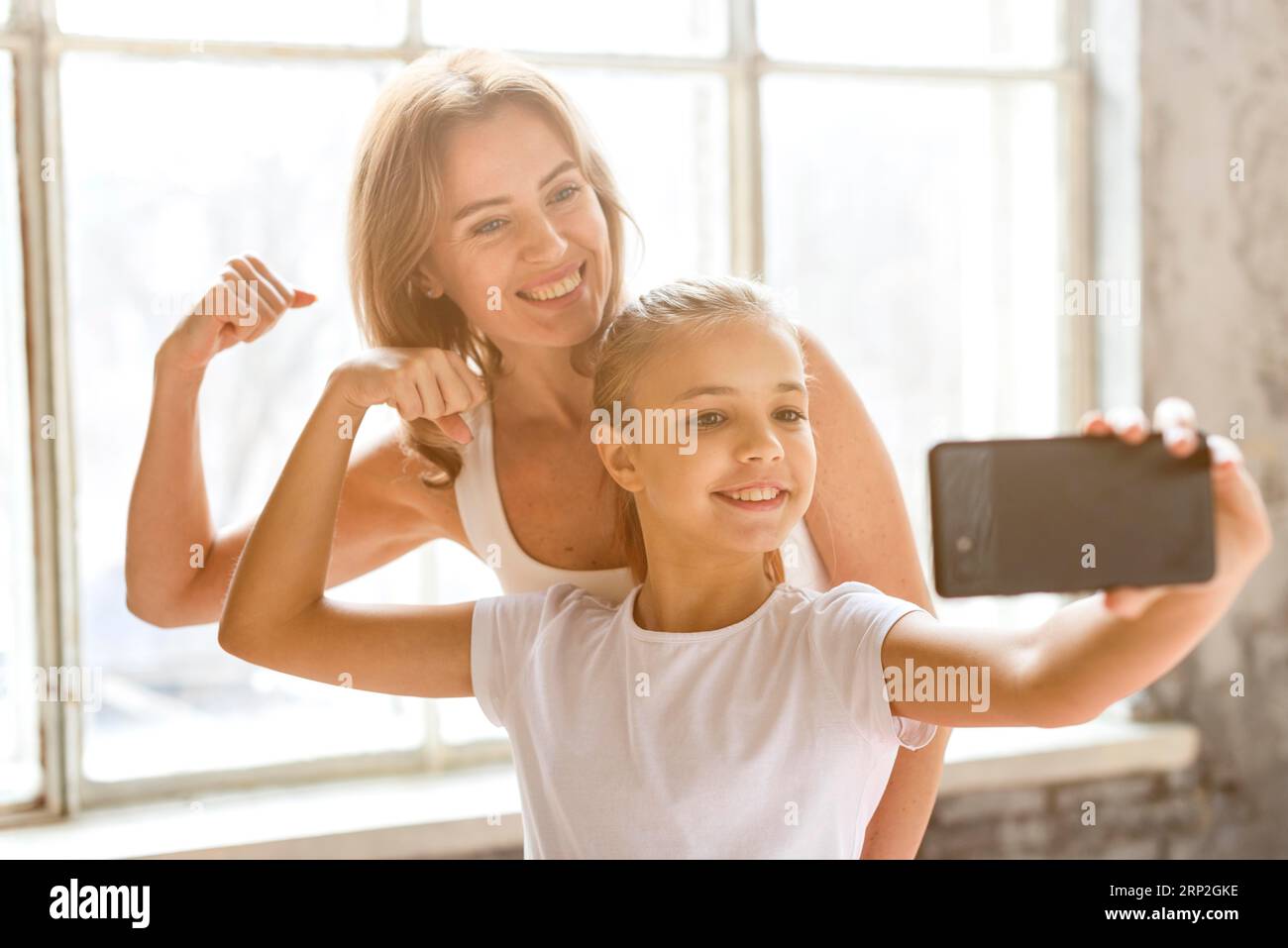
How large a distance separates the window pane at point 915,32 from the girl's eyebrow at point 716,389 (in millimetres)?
1598

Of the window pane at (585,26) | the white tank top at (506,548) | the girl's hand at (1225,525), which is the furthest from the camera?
the window pane at (585,26)

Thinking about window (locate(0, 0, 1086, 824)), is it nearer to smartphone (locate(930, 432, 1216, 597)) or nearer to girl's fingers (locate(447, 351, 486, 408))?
girl's fingers (locate(447, 351, 486, 408))

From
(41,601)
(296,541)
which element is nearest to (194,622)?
(296,541)

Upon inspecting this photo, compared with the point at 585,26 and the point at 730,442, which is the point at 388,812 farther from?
the point at 585,26

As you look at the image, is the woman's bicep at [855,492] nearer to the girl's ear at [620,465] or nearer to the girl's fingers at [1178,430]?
the girl's ear at [620,465]

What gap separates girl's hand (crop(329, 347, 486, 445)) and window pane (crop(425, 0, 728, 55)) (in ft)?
4.35

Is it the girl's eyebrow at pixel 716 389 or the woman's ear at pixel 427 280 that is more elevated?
the woman's ear at pixel 427 280

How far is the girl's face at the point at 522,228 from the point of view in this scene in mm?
1190

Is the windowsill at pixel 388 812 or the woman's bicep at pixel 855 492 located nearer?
the woman's bicep at pixel 855 492

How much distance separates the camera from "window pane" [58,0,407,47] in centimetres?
211

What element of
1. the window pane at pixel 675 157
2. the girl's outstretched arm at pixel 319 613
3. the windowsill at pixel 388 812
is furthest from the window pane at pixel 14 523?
the girl's outstretched arm at pixel 319 613

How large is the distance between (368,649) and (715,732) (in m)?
0.34

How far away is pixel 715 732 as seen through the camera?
1.06 meters
